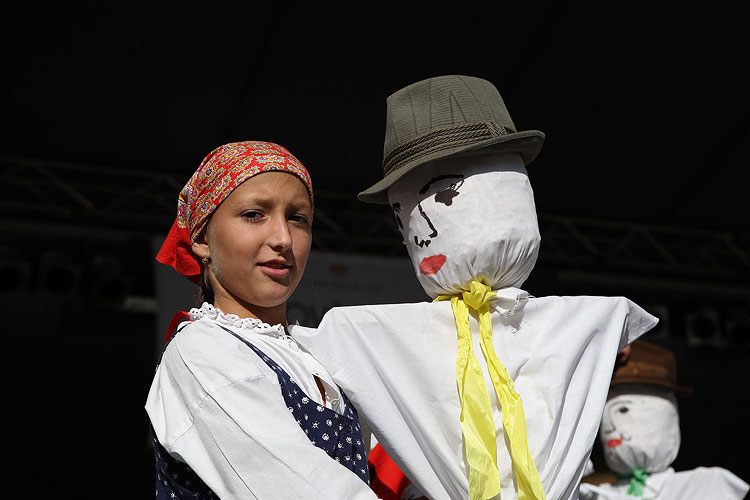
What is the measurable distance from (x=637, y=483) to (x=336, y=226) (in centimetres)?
238

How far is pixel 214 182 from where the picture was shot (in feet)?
6.04

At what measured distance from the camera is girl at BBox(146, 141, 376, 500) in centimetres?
148

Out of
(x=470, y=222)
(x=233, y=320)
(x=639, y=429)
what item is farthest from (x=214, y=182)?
(x=639, y=429)

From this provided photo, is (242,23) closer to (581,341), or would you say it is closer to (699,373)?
(581,341)

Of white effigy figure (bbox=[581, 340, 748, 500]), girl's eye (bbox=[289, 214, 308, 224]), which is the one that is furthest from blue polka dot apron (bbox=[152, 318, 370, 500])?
white effigy figure (bbox=[581, 340, 748, 500])

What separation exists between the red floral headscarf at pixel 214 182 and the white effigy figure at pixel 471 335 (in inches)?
8.2

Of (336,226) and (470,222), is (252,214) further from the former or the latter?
(336,226)

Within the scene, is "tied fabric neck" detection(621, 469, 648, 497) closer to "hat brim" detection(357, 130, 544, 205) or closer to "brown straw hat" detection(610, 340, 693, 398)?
"brown straw hat" detection(610, 340, 693, 398)

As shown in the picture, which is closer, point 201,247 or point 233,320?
point 233,320

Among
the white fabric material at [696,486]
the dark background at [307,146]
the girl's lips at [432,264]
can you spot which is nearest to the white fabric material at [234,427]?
the girl's lips at [432,264]

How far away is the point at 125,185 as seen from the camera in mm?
4984

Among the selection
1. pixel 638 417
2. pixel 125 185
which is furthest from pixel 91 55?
pixel 638 417

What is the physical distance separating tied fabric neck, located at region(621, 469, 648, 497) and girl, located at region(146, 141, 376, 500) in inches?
64.5

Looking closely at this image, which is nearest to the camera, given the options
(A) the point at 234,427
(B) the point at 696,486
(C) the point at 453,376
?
(A) the point at 234,427
